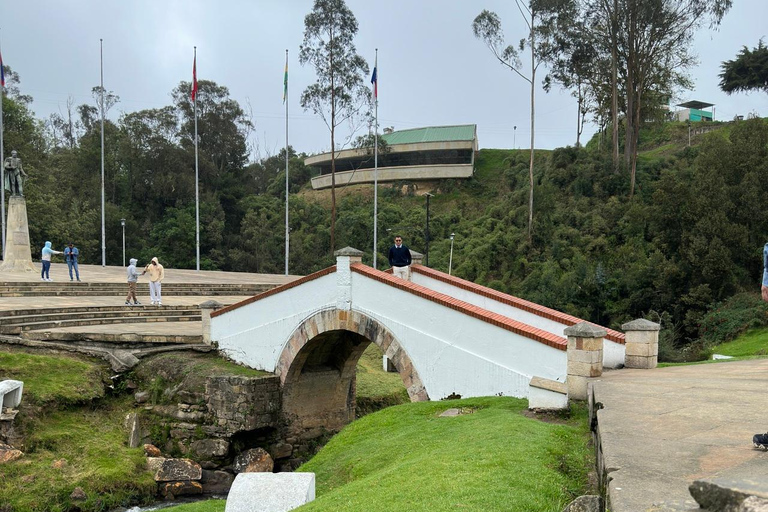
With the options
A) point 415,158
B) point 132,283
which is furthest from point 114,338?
point 415,158

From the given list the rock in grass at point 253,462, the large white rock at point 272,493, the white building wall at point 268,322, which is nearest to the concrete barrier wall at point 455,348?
the white building wall at point 268,322

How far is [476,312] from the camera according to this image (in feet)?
33.8

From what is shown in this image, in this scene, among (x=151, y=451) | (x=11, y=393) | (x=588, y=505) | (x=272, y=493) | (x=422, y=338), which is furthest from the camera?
(x=151, y=451)

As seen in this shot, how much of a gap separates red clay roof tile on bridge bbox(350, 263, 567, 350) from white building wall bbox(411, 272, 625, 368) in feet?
4.58

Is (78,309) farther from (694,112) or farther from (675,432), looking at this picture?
(694,112)

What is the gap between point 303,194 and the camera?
49125 millimetres

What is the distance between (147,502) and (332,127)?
25.9 m

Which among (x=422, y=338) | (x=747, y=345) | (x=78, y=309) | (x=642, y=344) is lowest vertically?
(x=747, y=345)

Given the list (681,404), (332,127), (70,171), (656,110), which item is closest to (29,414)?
(681,404)

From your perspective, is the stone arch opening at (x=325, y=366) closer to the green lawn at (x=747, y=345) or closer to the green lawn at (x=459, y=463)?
the green lawn at (x=459, y=463)

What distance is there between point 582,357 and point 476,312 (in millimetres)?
2272

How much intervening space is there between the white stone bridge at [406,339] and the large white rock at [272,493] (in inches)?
125

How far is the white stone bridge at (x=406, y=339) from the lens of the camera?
9.16 meters

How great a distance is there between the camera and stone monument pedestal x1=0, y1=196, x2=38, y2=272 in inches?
893
